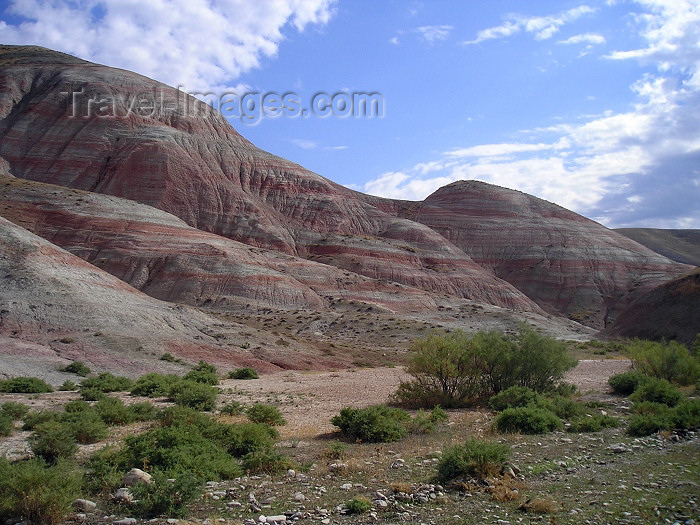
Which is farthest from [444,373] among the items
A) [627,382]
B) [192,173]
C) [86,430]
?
[192,173]

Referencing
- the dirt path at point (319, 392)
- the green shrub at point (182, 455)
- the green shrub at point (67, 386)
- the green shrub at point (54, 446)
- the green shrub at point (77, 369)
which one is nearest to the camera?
the green shrub at point (182, 455)

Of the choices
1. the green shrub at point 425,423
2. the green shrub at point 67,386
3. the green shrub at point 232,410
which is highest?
the green shrub at point 425,423

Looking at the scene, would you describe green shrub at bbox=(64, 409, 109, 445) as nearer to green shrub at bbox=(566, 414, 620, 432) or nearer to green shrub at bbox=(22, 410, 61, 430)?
green shrub at bbox=(22, 410, 61, 430)

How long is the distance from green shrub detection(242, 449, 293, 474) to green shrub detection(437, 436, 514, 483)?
307cm

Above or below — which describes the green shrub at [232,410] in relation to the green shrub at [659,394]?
below

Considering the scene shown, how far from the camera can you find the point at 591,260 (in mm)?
109812

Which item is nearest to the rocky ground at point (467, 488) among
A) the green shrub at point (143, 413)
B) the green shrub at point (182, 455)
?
the green shrub at point (182, 455)

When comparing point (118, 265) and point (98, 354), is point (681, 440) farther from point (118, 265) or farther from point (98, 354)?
point (118, 265)

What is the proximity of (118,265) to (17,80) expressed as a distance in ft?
188

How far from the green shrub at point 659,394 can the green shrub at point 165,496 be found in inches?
611

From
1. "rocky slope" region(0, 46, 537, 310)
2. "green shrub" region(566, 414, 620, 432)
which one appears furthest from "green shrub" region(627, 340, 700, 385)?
"rocky slope" region(0, 46, 537, 310)

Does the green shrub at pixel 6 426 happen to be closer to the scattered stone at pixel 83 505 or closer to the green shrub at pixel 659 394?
the scattered stone at pixel 83 505

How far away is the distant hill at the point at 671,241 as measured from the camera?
154m

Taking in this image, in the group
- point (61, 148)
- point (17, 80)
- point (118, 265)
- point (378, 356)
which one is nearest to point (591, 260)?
point (378, 356)
